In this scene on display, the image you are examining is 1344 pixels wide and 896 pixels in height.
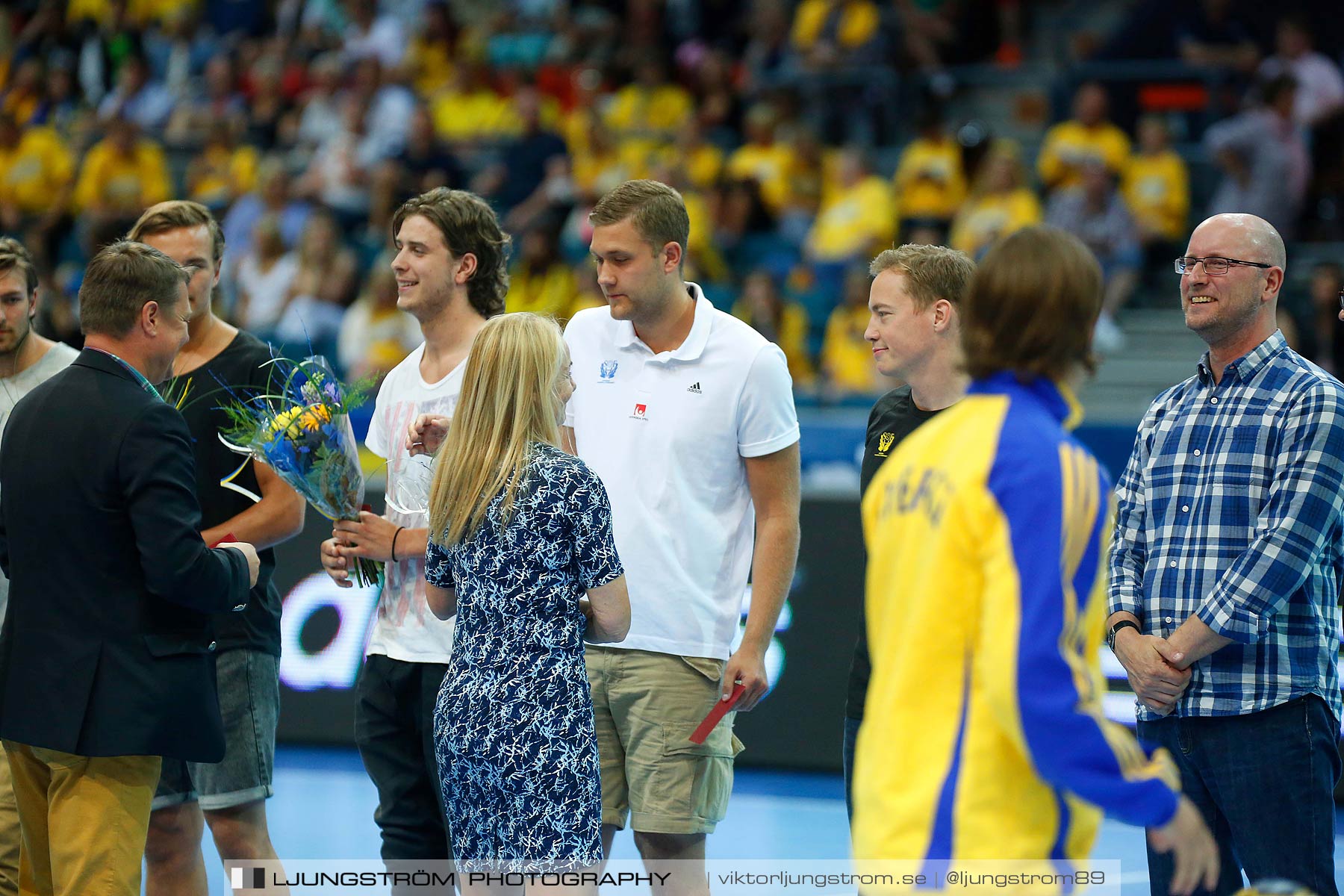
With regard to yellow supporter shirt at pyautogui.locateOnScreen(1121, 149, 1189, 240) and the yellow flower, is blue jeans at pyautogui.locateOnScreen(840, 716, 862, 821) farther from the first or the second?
yellow supporter shirt at pyautogui.locateOnScreen(1121, 149, 1189, 240)

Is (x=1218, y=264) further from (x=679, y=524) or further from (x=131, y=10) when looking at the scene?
(x=131, y=10)

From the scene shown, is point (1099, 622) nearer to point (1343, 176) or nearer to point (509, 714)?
point (509, 714)

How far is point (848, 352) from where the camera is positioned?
11.2m

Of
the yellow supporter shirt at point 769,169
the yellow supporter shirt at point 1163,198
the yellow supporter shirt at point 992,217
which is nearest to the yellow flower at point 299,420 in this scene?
the yellow supporter shirt at point 992,217

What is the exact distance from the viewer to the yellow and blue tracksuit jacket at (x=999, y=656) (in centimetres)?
246

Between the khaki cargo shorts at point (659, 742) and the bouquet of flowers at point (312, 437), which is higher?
the bouquet of flowers at point (312, 437)

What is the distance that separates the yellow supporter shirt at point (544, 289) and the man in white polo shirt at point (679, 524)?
312 inches

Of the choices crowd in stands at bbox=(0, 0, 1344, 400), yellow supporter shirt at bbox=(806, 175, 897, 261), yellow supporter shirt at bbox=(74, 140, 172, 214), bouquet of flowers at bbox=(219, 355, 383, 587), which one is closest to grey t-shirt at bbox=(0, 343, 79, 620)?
bouquet of flowers at bbox=(219, 355, 383, 587)

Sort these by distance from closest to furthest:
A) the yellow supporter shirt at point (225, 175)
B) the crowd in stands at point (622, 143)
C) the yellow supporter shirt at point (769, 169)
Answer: the crowd in stands at point (622, 143) < the yellow supporter shirt at point (769, 169) < the yellow supporter shirt at point (225, 175)

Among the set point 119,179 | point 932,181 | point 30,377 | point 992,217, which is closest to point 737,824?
point 30,377

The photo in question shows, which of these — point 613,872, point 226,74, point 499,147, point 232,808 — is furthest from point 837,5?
point 232,808

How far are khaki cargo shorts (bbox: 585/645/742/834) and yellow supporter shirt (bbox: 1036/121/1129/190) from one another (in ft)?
28.0

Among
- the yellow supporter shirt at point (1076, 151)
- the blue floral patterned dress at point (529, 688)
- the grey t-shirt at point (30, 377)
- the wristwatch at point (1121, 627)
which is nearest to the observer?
the blue floral patterned dress at point (529, 688)

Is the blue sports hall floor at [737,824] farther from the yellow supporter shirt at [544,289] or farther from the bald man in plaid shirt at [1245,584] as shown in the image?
the yellow supporter shirt at [544,289]
